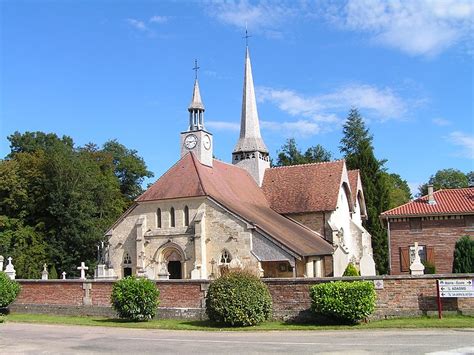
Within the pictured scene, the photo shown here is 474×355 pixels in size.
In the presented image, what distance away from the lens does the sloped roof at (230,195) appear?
107 feet

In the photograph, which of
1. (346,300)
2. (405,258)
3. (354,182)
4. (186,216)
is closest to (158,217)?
(186,216)

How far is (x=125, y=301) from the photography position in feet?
69.2

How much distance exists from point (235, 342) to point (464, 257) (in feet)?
55.2

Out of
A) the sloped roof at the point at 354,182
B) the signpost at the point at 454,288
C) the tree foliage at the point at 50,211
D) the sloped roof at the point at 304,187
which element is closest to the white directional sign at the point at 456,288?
the signpost at the point at 454,288

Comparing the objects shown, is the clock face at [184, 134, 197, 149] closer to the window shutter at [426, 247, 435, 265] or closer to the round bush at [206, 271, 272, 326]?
the window shutter at [426, 247, 435, 265]

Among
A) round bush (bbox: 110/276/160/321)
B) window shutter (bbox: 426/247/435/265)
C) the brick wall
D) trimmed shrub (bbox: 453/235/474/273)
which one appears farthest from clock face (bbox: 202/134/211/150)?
round bush (bbox: 110/276/160/321)

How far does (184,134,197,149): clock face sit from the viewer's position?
122 ft

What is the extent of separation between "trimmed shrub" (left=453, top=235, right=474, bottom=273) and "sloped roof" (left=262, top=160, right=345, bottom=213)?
1152cm

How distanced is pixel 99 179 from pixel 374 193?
86.1 ft

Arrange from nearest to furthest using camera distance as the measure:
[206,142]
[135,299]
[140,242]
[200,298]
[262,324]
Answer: [262,324], [135,299], [200,298], [140,242], [206,142]

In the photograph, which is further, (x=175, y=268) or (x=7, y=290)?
(x=175, y=268)

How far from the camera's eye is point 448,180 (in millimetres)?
88938

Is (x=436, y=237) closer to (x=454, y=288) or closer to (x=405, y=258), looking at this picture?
(x=405, y=258)

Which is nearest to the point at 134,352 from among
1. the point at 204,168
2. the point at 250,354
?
the point at 250,354
